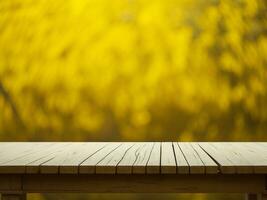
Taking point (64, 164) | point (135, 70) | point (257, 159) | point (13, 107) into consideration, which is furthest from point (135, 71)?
point (64, 164)

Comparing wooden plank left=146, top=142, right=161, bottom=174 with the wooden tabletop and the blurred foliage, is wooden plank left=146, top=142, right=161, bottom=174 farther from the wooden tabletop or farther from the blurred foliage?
the blurred foliage

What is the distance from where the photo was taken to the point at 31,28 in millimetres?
3887

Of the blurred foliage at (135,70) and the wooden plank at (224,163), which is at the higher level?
the blurred foliage at (135,70)

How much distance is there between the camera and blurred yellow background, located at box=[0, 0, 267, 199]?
375 cm

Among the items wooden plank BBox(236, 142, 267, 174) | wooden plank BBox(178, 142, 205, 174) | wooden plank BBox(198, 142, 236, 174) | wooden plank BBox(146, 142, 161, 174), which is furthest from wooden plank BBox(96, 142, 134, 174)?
wooden plank BBox(236, 142, 267, 174)

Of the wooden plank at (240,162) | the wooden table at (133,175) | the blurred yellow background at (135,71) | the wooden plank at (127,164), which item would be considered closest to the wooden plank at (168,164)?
the wooden table at (133,175)

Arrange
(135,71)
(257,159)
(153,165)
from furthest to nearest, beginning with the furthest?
(135,71) → (257,159) → (153,165)

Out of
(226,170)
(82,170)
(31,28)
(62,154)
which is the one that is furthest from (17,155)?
(31,28)

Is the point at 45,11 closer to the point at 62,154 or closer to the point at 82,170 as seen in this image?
the point at 62,154

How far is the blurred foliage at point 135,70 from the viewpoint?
3748 mm

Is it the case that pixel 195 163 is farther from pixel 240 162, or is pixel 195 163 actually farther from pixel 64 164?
pixel 64 164

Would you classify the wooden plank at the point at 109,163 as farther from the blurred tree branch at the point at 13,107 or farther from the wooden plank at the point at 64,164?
the blurred tree branch at the point at 13,107

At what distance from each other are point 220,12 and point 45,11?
133 cm

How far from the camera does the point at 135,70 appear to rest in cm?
378
